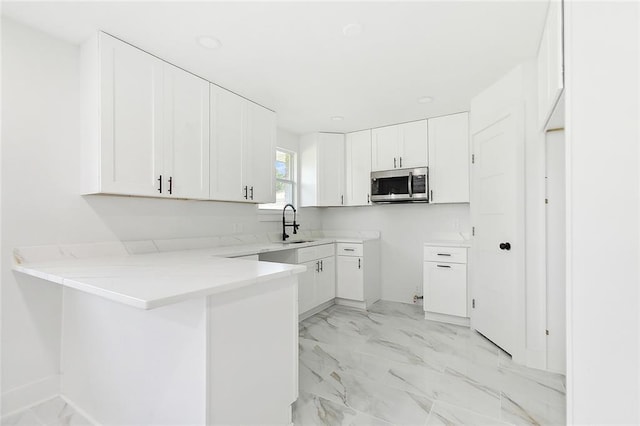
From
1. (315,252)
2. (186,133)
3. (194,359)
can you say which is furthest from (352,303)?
(194,359)

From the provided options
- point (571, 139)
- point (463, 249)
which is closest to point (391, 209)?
point (463, 249)

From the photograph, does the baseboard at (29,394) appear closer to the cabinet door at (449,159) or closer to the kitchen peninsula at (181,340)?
the kitchen peninsula at (181,340)

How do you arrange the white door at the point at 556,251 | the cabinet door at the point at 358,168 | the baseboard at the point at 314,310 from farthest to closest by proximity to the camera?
1. the cabinet door at the point at 358,168
2. the baseboard at the point at 314,310
3. the white door at the point at 556,251

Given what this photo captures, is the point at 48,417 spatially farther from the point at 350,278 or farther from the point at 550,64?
the point at 550,64

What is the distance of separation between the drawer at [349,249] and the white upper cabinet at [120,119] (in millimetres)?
2343

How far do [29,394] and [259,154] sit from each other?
250cm

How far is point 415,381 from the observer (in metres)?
2.16

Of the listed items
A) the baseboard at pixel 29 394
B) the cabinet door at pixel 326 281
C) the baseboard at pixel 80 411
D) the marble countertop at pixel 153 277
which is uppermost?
the marble countertop at pixel 153 277

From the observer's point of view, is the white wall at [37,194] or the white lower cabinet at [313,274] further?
the white lower cabinet at [313,274]

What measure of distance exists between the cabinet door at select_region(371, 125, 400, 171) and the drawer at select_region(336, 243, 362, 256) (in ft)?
3.60

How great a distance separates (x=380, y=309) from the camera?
3908 millimetres

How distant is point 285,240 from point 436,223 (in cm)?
201

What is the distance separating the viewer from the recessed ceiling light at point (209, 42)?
6.79ft

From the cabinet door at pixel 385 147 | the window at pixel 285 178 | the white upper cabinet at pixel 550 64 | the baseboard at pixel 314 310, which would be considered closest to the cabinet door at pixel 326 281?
the baseboard at pixel 314 310
